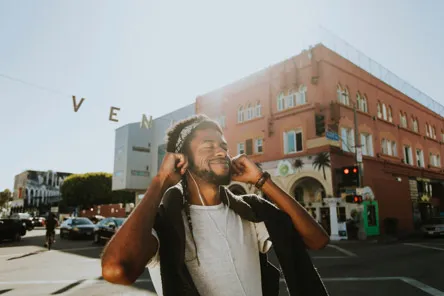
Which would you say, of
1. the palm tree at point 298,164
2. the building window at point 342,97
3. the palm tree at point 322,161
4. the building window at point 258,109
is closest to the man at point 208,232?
the palm tree at point 322,161

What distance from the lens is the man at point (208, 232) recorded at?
4.75ft

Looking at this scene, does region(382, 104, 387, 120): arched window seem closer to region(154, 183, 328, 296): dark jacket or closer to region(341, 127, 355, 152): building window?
region(341, 127, 355, 152): building window

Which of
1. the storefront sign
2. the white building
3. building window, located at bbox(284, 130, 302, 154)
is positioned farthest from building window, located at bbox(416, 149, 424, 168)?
the white building

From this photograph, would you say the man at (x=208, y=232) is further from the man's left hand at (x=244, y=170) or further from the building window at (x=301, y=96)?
the building window at (x=301, y=96)

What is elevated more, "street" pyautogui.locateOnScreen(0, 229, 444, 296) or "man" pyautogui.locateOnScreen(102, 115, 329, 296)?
"man" pyautogui.locateOnScreen(102, 115, 329, 296)

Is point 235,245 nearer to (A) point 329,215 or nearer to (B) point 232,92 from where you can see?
(A) point 329,215

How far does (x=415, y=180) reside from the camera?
25.5m

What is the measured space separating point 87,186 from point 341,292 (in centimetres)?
5382

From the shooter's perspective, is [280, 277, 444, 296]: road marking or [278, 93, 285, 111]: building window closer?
[280, 277, 444, 296]: road marking

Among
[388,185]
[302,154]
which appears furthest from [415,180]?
[302,154]

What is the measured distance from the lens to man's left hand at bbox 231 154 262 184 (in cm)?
184

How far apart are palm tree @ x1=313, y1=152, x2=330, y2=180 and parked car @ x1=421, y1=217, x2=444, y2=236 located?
308 inches

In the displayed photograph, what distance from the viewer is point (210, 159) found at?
1789 mm

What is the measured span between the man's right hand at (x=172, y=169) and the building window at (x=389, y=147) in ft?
81.8
